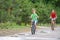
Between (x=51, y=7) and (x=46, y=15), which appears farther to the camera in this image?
(x=51, y=7)

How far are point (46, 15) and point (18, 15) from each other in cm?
569

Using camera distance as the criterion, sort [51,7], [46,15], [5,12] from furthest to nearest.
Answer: [51,7] < [46,15] < [5,12]

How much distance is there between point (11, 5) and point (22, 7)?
171 cm

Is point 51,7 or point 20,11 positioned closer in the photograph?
point 20,11

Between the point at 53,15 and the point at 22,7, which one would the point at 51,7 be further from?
the point at 53,15

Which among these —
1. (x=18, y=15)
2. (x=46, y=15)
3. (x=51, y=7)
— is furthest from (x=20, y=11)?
(x=51, y=7)

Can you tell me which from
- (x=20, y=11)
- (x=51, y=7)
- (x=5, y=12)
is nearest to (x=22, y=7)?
(x=20, y=11)

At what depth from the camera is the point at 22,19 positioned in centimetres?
3478

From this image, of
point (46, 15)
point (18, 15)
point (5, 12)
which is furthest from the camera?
point (46, 15)

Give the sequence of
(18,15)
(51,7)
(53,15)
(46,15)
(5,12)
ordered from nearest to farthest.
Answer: (53,15), (5,12), (18,15), (46,15), (51,7)

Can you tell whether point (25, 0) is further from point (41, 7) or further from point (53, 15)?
point (53, 15)

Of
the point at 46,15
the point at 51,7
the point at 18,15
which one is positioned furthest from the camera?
the point at 51,7

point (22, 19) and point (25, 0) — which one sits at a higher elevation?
point (25, 0)

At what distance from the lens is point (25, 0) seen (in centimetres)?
3553
